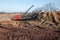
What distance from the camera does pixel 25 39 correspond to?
12.5 metres

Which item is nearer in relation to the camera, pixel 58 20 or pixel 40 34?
pixel 40 34

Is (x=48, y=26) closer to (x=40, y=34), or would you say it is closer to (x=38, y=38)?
(x=40, y=34)

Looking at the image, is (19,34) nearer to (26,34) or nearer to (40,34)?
(26,34)

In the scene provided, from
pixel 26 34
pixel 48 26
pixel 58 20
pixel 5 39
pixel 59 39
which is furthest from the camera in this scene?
pixel 58 20

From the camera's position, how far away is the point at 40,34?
1365cm

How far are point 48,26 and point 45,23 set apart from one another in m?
0.85

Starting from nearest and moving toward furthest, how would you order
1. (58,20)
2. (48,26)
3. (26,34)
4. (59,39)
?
A: (59,39) → (26,34) → (48,26) → (58,20)

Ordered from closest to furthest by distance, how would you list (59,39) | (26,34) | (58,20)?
1. (59,39)
2. (26,34)
3. (58,20)

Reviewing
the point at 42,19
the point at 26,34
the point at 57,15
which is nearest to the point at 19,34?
the point at 26,34

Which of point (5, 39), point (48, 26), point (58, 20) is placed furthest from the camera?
point (58, 20)

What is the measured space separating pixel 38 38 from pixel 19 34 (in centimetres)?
158

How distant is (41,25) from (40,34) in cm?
388

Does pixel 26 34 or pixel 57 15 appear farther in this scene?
pixel 57 15

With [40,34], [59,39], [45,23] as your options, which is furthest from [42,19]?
[59,39]
